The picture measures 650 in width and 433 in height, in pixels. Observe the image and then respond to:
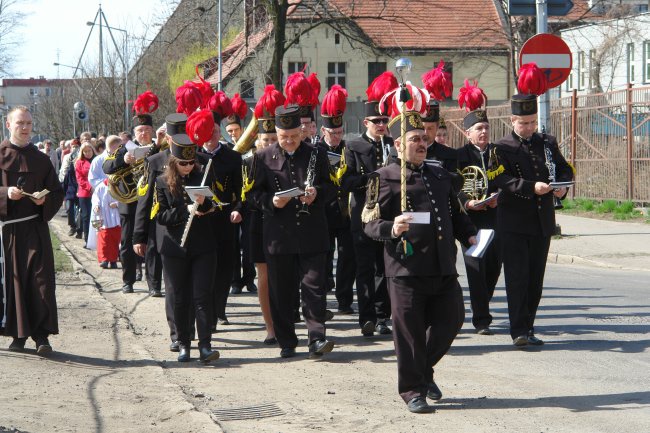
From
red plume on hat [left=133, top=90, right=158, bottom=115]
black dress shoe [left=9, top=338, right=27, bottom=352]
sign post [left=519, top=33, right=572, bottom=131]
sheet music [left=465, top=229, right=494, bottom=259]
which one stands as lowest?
black dress shoe [left=9, top=338, right=27, bottom=352]

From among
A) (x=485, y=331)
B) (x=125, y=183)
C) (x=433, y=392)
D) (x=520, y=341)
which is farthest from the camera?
(x=125, y=183)

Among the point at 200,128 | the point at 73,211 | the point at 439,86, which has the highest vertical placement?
the point at 439,86

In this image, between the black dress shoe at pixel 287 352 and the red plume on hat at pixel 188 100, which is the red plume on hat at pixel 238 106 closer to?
the red plume on hat at pixel 188 100

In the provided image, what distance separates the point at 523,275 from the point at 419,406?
2562mm

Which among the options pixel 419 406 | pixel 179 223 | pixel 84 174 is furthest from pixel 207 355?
pixel 84 174

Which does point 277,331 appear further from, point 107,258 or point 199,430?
point 107,258

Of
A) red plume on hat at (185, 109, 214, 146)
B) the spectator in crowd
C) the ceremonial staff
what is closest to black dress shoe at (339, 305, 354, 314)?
red plume on hat at (185, 109, 214, 146)

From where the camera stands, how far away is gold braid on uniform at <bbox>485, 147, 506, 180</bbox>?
9289 mm

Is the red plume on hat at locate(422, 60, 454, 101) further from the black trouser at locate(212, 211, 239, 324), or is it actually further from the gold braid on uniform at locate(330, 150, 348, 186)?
the black trouser at locate(212, 211, 239, 324)

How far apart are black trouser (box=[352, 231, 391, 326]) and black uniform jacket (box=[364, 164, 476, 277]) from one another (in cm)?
275

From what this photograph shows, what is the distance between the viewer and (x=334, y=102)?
413 inches

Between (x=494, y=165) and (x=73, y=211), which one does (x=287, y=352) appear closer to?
(x=494, y=165)

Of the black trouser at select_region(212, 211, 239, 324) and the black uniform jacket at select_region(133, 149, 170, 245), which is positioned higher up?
the black uniform jacket at select_region(133, 149, 170, 245)

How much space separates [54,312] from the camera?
9359 mm
